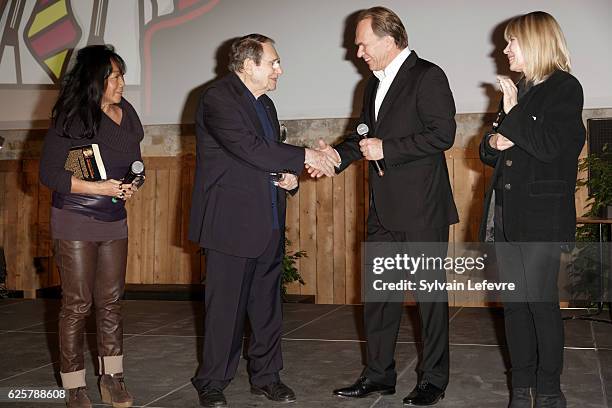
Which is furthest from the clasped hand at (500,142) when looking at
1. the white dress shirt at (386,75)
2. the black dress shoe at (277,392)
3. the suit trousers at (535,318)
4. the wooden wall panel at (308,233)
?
the wooden wall panel at (308,233)

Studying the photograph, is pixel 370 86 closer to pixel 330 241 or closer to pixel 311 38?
pixel 311 38

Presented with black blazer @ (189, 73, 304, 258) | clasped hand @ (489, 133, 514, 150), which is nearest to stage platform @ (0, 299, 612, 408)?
black blazer @ (189, 73, 304, 258)

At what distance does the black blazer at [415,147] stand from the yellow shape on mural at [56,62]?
3435mm

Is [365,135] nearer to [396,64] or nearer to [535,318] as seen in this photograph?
[396,64]

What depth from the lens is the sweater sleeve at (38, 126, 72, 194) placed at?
2.64 meters

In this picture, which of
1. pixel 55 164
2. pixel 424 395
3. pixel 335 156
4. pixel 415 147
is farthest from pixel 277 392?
pixel 55 164

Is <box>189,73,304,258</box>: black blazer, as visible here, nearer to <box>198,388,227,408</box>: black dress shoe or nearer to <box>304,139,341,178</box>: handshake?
<box>304,139,341,178</box>: handshake

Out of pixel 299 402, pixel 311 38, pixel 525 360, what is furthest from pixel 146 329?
pixel 525 360

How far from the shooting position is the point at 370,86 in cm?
306

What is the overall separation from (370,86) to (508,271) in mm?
1020

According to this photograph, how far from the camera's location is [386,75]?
2.96 m

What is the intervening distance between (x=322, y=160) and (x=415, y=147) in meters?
0.43

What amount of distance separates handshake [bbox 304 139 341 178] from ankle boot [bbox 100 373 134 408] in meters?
1.14

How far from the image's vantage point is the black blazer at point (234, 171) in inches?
110
